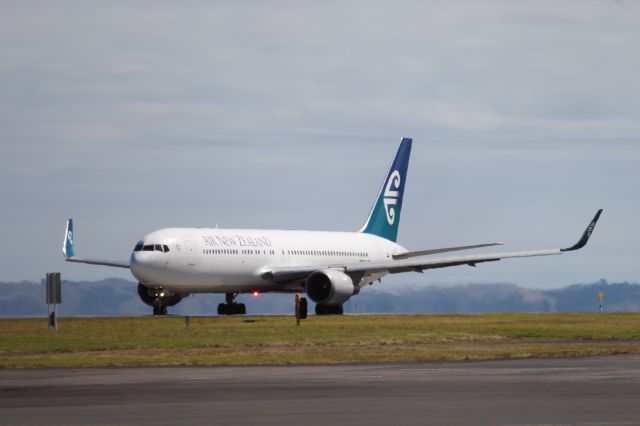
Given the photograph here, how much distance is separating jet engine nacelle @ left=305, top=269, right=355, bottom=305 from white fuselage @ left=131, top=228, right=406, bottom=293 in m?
1.74

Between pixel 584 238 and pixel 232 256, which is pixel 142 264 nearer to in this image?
pixel 232 256

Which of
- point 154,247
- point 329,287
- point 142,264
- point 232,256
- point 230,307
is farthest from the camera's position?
point 230,307

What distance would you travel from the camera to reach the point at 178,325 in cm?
5850

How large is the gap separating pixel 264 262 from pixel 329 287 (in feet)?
14.8

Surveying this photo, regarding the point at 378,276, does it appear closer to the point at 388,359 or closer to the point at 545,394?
the point at 388,359

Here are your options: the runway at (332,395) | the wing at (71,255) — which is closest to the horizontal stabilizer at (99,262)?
the wing at (71,255)

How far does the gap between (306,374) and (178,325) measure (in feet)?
97.0

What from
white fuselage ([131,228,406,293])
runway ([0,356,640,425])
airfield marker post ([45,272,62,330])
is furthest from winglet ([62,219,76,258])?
runway ([0,356,640,425])

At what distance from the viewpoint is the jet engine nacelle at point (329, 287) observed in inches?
2911

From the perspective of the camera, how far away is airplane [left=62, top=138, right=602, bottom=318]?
7006 cm

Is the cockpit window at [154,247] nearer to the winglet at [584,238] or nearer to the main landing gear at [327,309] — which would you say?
the main landing gear at [327,309]

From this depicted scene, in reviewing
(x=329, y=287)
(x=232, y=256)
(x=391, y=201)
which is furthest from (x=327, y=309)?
(x=391, y=201)

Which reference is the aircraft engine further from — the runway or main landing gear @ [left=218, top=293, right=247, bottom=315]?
the runway

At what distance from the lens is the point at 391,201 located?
303ft
